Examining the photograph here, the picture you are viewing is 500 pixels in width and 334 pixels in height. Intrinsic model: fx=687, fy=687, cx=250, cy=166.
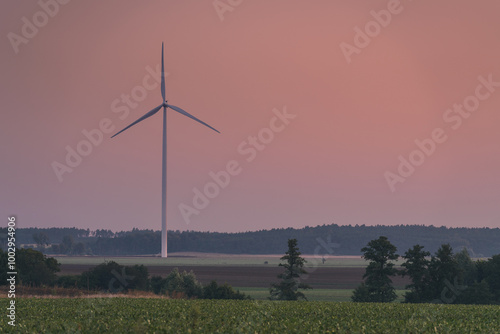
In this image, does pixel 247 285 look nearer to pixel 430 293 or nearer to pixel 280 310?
pixel 430 293

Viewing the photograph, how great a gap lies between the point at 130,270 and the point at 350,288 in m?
53.7

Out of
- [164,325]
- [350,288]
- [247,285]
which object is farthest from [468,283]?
[164,325]

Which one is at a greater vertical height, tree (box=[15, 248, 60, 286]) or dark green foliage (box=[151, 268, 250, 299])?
tree (box=[15, 248, 60, 286])

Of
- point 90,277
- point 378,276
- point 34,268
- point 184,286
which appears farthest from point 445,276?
point 34,268

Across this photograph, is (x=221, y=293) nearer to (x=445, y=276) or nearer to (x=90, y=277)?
(x=445, y=276)

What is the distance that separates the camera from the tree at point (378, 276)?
321ft

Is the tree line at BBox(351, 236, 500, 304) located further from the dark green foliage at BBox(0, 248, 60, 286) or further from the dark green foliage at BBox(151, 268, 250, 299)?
the dark green foliage at BBox(0, 248, 60, 286)

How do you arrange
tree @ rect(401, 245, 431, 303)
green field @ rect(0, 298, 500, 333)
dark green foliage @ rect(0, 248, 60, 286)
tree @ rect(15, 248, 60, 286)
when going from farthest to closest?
1. tree @ rect(15, 248, 60, 286)
2. dark green foliage @ rect(0, 248, 60, 286)
3. tree @ rect(401, 245, 431, 303)
4. green field @ rect(0, 298, 500, 333)

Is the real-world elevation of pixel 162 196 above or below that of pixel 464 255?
above

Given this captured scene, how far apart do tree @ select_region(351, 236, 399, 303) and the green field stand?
39340 millimetres

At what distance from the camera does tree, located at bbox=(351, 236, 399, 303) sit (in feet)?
321

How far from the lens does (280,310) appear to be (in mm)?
53531

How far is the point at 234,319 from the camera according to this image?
4594cm

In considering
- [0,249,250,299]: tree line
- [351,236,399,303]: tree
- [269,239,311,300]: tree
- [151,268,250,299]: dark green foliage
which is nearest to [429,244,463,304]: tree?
[351,236,399,303]: tree
